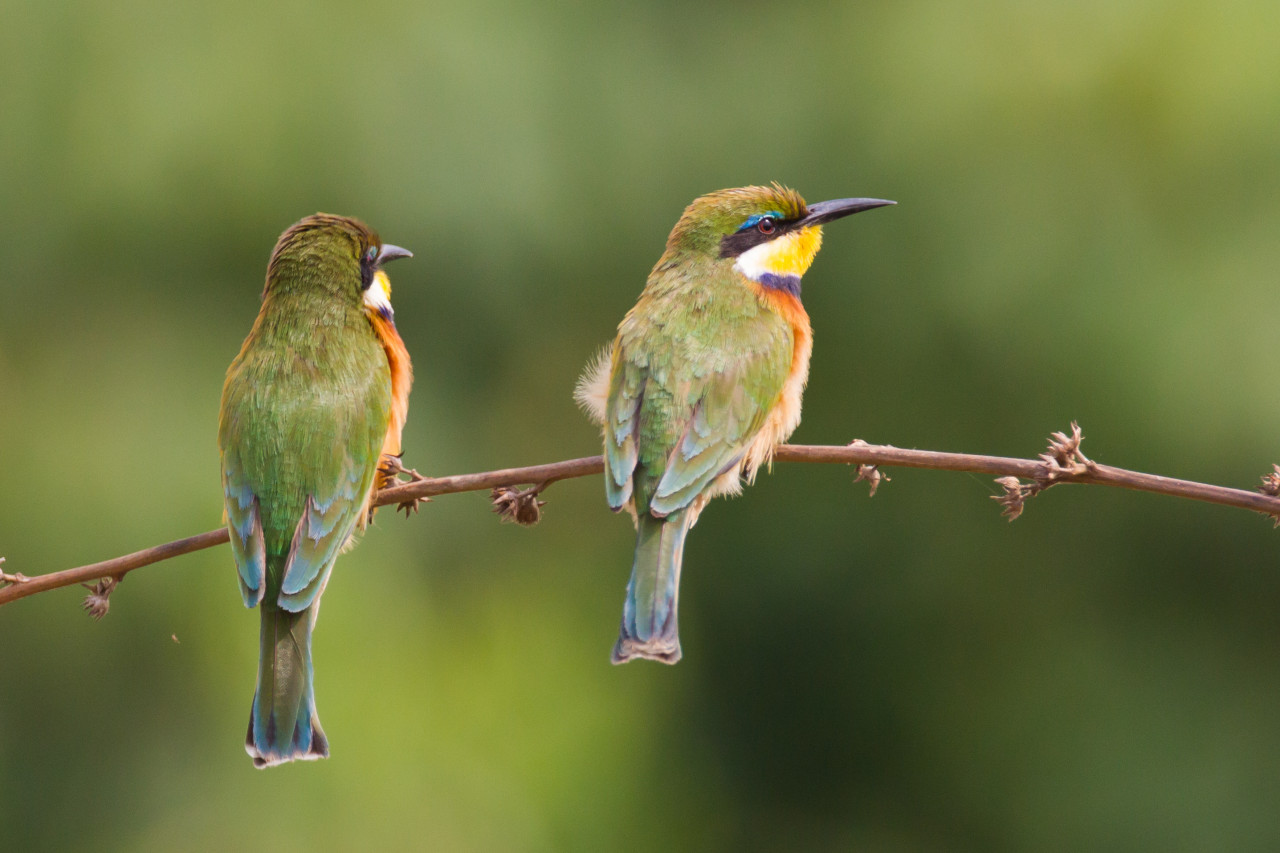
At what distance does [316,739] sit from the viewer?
2127 millimetres

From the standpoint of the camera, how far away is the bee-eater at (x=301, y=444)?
7.19 ft

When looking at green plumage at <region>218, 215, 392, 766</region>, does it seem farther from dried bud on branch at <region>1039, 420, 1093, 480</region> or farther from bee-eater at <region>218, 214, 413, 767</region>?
dried bud on branch at <region>1039, 420, 1093, 480</region>

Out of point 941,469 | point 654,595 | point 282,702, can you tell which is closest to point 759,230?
point 654,595

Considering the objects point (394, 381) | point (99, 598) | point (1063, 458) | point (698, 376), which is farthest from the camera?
point (394, 381)

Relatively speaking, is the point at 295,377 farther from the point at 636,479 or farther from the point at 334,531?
the point at 636,479

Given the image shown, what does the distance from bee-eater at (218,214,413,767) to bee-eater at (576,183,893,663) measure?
0.43 metres

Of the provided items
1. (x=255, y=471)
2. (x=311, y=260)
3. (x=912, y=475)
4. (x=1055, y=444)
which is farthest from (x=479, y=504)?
(x=1055, y=444)

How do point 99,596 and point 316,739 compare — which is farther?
point 316,739

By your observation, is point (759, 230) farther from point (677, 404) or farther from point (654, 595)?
point (654, 595)

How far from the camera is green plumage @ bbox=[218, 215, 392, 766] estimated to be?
2.18 meters

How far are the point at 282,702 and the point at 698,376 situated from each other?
0.92 metres

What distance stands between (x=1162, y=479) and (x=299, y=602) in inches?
53.0

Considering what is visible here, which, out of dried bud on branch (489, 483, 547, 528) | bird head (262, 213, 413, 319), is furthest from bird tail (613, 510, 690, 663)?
bird head (262, 213, 413, 319)

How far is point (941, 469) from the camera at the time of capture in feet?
6.17
